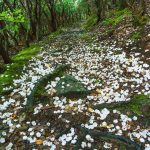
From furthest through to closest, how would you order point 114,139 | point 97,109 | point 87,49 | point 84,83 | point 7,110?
1. point 87,49
2. point 84,83
3. point 7,110
4. point 97,109
5. point 114,139

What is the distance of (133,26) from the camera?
15.4 m

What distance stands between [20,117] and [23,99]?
3.99 ft

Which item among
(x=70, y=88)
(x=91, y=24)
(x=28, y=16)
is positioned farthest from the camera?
(x=91, y=24)

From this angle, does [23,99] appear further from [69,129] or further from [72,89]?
[69,129]

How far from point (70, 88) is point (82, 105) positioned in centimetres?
115

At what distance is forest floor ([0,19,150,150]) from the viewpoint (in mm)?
7398

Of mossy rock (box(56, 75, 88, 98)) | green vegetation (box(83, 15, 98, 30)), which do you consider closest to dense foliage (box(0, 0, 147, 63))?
green vegetation (box(83, 15, 98, 30))

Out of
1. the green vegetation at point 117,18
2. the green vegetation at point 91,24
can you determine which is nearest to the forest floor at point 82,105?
the green vegetation at point 117,18

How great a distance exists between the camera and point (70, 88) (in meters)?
9.90

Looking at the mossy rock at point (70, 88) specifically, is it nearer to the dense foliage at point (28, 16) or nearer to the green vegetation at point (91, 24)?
the dense foliage at point (28, 16)

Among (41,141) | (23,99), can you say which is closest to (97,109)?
(41,141)

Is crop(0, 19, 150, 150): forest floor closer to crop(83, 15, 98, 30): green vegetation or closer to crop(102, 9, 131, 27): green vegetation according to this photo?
crop(102, 9, 131, 27): green vegetation

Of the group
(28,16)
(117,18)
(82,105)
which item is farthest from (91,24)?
(82,105)

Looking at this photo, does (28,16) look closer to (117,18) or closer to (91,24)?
(117,18)
